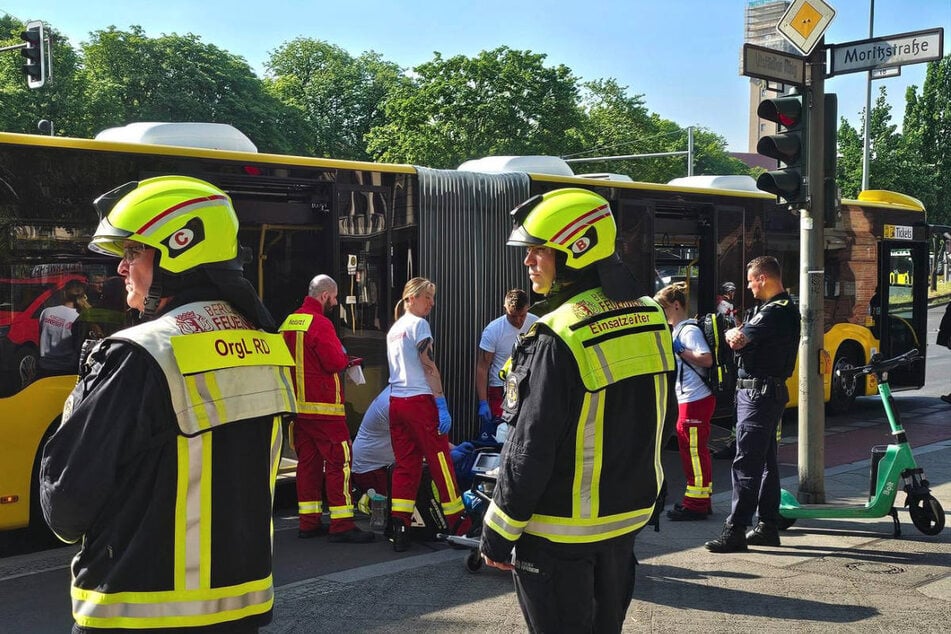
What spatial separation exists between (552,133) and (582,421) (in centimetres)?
3707

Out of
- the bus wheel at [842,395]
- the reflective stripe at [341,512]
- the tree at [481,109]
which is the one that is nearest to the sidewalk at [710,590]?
the reflective stripe at [341,512]

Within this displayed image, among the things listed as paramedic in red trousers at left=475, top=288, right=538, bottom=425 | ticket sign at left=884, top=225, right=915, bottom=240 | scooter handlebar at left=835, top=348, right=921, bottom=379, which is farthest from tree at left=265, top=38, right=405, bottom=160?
scooter handlebar at left=835, top=348, right=921, bottom=379

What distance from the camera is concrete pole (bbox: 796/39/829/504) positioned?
7488mm

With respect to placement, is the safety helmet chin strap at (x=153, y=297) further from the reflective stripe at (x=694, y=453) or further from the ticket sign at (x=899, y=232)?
the ticket sign at (x=899, y=232)

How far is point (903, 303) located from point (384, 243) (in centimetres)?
871

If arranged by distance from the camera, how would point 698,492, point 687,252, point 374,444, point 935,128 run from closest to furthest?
point 698,492 → point 374,444 → point 687,252 → point 935,128

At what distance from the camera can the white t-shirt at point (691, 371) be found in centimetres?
741

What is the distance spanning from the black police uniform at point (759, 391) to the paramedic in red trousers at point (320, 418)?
2.56 metres

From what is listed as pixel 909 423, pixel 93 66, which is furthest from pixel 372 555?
pixel 93 66

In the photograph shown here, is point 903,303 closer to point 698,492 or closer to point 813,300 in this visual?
point 813,300

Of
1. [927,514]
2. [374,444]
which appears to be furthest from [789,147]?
[374,444]

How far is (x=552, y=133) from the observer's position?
3934 cm

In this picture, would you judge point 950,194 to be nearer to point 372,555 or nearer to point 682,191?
point 682,191

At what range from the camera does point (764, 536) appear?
669 centimetres
